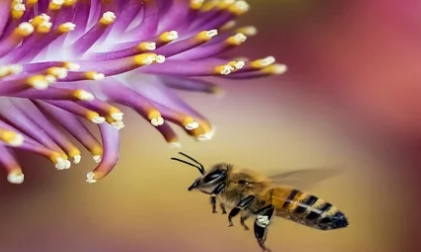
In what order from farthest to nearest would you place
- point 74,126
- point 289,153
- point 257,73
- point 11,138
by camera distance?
point 289,153 < point 257,73 < point 74,126 < point 11,138

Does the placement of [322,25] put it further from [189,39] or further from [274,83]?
[189,39]

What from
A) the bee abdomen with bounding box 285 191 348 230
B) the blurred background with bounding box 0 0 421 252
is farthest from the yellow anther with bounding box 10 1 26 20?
the blurred background with bounding box 0 0 421 252

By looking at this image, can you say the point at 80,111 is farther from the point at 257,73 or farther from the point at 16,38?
the point at 257,73

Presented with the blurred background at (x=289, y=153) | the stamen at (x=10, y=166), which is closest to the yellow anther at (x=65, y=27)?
the stamen at (x=10, y=166)

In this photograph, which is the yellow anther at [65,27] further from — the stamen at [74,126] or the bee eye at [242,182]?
the bee eye at [242,182]

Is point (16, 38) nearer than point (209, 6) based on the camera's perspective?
Yes

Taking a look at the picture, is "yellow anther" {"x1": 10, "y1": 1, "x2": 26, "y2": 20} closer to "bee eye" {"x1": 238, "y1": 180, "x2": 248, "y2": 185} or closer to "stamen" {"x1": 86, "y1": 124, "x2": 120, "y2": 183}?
"stamen" {"x1": 86, "y1": 124, "x2": 120, "y2": 183}

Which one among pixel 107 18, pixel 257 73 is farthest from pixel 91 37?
pixel 257 73

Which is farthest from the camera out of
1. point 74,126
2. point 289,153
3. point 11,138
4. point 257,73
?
point 289,153
